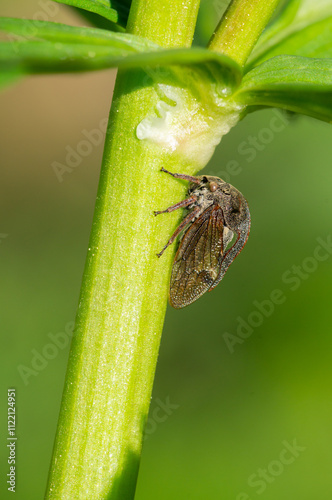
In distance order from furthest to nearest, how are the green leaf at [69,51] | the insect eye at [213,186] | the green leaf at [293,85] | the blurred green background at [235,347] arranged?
the blurred green background at [235,347] < the insect eye at [213,186] < the green leaf at [293,85] < the green leaf at [69,51]

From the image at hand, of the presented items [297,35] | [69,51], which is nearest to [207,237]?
[297,35]

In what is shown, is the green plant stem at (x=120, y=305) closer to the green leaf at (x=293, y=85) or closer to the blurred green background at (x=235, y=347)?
the green leaf at (x=293, y=85)

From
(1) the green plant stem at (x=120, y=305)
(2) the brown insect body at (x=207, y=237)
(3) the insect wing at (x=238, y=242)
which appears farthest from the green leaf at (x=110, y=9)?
(3) the insect wing at (x=238, y=242)

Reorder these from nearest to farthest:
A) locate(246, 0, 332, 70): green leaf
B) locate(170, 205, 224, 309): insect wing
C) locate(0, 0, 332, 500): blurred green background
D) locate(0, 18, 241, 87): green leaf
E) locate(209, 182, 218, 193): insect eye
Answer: locate(0, 18, 241, 87): green leaf → locate(246, 0, 332, 70): green leaf → locate(170, 205, 224, 309): insect wing → locate(209, 182, 218, 193): insect eye → locate(0, 0, 332, 500): blurred green background

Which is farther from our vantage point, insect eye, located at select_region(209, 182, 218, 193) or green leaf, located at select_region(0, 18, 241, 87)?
insect eye, located at select_region(209, 182, 218, 193)

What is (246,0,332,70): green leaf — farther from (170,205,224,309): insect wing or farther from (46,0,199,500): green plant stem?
(170,205,224,309): insect wing

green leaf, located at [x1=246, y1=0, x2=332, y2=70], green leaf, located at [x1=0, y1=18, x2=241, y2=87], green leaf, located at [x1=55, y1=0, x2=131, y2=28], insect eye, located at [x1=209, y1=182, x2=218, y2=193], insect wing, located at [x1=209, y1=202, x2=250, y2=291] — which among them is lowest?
green leaf, located at [x1=0, y1=18, x2=241, y2=87]

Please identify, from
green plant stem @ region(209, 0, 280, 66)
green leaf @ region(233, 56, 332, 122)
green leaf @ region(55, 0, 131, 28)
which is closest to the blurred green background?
green leaf @ region(55, 0, 131, 28)
